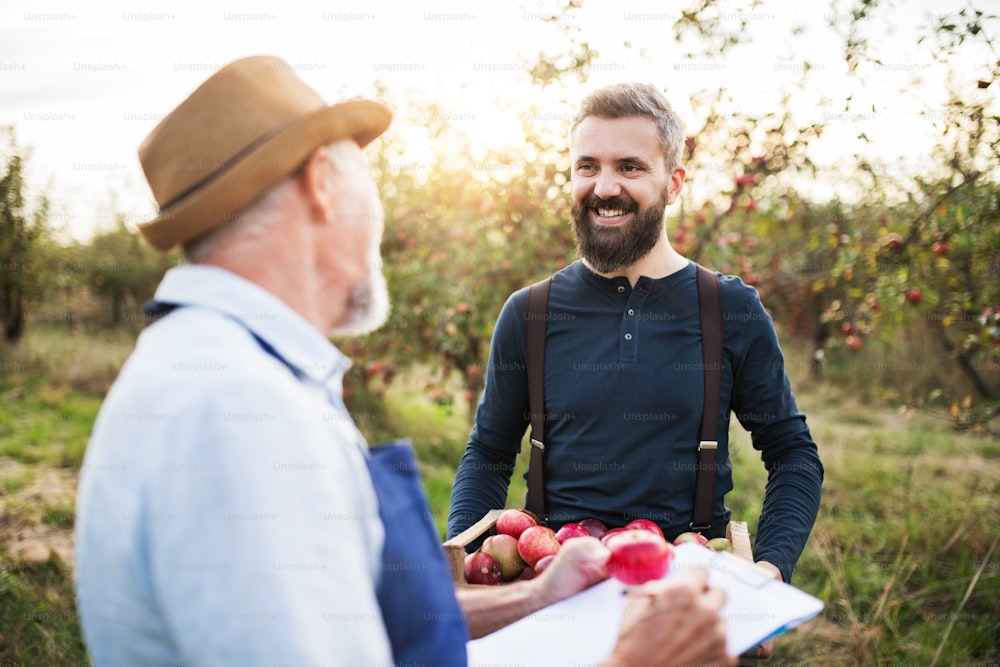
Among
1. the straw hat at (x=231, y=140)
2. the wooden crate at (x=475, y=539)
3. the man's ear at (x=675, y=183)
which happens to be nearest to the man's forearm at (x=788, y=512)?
the wooden crate at (x=475, y=539)

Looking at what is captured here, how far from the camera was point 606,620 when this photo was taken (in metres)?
1.36

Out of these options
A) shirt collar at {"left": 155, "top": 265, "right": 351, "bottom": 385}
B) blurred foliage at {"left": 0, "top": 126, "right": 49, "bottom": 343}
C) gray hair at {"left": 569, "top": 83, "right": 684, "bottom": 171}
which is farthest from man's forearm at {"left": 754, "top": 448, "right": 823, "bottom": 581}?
blurred foliage at {"left": 0, "top": 126, "right": 49, "bottom": 343}

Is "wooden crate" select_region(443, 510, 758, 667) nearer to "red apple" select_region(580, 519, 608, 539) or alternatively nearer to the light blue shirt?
"red apple" select_region(580, 519, 608, 539)

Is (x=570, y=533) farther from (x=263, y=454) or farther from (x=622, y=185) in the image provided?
(x=263, y=454)

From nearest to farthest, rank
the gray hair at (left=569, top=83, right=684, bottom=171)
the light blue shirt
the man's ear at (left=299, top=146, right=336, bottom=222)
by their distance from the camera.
→ the light blue shirt, the man's ear at (left=299, top=146, right=336, bottom=222), the gray hair at (left=569, top=83, right=684, bottom=171)

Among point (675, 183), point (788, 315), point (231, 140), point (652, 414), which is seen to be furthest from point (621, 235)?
point (788, 315)

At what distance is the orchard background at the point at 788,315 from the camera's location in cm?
354

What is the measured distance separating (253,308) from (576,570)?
837mm

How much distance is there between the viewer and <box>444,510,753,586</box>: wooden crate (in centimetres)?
177

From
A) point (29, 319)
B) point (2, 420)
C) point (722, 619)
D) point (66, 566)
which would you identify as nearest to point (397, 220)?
point (66, 566)

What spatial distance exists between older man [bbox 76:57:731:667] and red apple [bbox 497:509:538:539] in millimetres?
528

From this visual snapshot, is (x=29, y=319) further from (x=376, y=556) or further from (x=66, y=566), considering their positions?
(x=376, y=556)

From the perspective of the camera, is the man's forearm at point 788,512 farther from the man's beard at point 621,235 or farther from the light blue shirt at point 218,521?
the light blue shirt at point 218,521

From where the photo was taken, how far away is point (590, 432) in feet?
7.41
